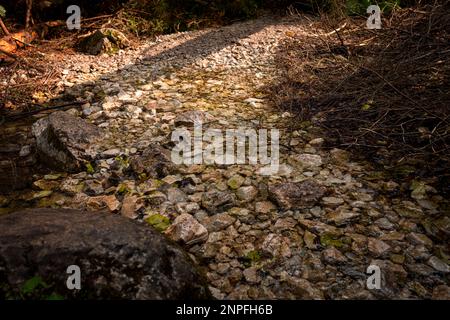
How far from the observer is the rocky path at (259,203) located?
219cm

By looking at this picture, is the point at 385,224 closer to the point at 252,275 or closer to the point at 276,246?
the point at 276,246

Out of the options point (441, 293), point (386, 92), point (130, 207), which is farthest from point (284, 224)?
point (386, 92)

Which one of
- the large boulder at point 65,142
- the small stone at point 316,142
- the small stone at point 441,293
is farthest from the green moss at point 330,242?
the large boulder at point 65,142

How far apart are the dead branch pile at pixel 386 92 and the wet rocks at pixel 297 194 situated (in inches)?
26.2

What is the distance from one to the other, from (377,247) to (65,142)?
2877mm

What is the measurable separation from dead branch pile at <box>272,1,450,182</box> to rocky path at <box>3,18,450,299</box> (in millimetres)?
303

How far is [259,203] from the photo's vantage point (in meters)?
2.85

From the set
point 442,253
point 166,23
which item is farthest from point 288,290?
point 166,23

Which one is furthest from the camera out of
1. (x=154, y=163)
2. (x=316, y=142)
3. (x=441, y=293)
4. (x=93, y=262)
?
(x=316, y=142)

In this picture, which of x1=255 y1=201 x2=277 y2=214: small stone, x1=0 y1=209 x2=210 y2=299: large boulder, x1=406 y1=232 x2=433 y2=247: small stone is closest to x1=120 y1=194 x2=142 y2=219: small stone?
x1=0 y1=209 x2=210 y2=299: large boulder

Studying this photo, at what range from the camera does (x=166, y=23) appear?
7328mm

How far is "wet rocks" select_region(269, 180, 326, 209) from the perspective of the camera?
278cm

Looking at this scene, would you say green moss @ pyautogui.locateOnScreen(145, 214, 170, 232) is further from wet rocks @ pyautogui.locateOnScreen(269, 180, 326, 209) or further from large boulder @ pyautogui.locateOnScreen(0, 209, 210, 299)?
wet rocks @ pyautogui.locateOnScreen(269, 180, 326, 209)

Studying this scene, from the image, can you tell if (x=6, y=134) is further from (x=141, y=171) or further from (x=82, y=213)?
(x=82, y=213)
